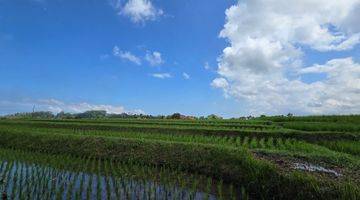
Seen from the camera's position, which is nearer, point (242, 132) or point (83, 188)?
point (83, 188)

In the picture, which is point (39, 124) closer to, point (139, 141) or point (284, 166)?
point (139, 141)

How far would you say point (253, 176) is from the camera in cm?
905

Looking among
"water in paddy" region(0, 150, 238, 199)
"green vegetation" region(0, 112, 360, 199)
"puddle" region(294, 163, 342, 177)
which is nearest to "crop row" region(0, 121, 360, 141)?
"green vegetation" region(0, 112, 360, 199)

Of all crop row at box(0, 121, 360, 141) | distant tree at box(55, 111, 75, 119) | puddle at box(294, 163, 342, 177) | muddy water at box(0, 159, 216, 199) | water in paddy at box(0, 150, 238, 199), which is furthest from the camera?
distant tree at box(55, 111, 75, 119)

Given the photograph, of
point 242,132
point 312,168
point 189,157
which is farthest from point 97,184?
point 242,132

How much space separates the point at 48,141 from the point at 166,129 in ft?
20.8

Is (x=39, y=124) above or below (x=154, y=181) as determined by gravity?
above

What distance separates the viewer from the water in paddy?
25.6ft

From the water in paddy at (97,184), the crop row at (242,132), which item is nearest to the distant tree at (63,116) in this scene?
the crop row at (242,132)

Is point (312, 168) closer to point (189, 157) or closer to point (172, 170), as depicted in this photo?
point (189, 157)

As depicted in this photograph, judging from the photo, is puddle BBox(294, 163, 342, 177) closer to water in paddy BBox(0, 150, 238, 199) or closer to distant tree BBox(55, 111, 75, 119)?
water in paddy BBox(0, 150, 238, 199)

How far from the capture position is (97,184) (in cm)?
859

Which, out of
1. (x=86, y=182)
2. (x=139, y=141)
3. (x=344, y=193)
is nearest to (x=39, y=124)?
(x=139, y=141)

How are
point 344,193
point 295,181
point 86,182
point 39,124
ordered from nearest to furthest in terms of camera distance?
point 344,193, point 295,181, point 86,182, point 39,124
